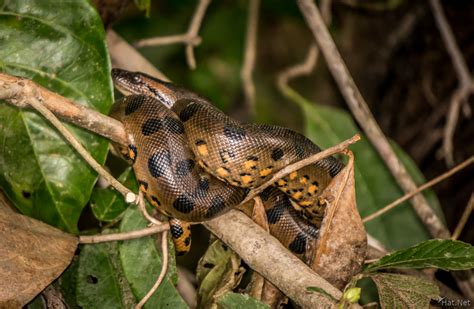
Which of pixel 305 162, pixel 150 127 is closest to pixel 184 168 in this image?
pixel 150 127

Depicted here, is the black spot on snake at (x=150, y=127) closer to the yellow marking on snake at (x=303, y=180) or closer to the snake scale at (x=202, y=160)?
the snake scale at (x=202, y=160)

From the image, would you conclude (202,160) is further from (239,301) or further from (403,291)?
(403,291)

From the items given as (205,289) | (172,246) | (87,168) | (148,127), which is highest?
(148,127)

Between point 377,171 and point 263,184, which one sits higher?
point 263,184

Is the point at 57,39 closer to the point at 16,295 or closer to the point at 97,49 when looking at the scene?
the point at 97,49

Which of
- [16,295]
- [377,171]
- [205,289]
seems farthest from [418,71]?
[16,295]

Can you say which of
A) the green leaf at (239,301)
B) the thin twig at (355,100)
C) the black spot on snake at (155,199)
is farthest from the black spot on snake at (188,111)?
the thin twig at (355,100)
